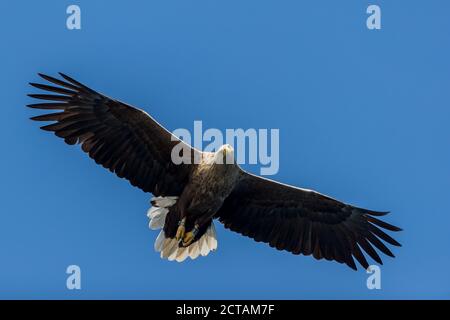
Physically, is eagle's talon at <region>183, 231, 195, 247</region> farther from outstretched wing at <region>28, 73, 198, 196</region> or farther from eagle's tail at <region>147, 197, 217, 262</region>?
outstretched wing at <region>28, 73, 198, 196</region>

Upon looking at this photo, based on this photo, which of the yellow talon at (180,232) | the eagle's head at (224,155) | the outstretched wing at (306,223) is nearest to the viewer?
the eagle's head at (224,155)

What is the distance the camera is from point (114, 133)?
492 inches

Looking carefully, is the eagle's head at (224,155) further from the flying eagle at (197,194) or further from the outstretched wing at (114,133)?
the outstretched wing at (114,133)

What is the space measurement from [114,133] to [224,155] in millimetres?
1449

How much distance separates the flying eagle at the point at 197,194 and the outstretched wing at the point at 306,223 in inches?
0.5

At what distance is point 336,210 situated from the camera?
1309 cm

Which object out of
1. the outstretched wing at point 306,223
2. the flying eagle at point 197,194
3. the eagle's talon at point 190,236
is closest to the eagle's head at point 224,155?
the flying eagle at point 197,194

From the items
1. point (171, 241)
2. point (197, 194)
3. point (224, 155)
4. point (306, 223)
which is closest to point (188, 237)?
point (171, 241)

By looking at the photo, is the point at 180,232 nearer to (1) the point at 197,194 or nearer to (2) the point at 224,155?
(1) the point at 197,194

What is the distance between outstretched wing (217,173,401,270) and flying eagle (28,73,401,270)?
13mm

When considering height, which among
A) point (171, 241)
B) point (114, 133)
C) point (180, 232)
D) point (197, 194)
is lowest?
point (171, 241)

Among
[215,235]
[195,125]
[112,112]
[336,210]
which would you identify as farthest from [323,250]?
[112,112]

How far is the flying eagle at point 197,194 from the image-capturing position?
40.6 ft

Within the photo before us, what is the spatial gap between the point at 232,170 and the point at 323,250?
5.83ft
